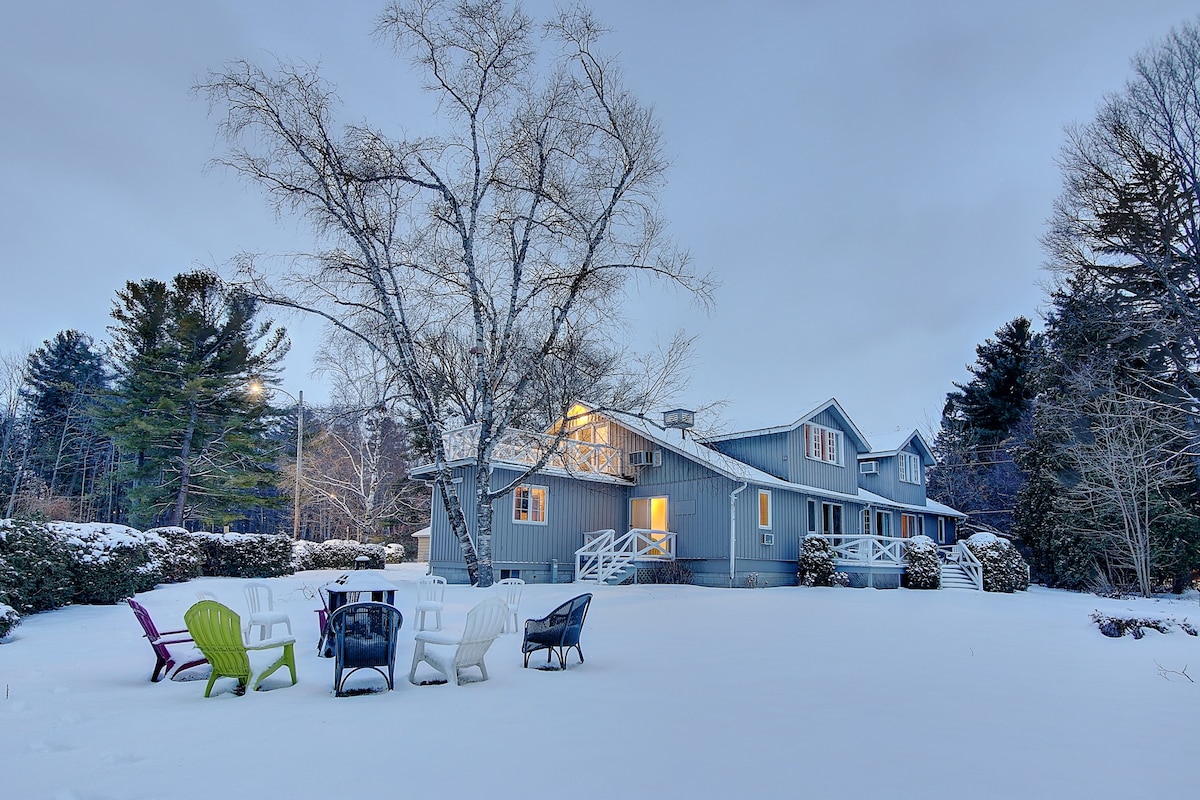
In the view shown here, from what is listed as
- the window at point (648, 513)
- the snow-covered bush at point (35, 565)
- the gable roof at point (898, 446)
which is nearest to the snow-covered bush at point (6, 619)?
the snow-covered bush at point (35, 565)

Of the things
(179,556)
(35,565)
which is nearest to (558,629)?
(35,565)

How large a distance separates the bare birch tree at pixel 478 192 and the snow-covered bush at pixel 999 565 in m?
12.9

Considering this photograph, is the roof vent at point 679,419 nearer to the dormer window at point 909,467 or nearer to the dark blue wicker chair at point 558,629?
the dark blue wicker chair at point 558,629

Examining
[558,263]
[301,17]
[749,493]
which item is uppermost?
[301,17]

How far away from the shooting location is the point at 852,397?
61.8 meters

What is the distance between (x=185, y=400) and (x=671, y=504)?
18964mm

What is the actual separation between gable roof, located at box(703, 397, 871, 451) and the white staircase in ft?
17.1

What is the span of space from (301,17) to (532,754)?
1516 centimetres

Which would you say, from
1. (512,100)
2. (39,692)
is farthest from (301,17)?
(39,692)

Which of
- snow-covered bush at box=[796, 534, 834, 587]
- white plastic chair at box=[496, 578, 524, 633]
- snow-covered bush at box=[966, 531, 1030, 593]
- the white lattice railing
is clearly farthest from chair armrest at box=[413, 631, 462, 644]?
snow-covered bush at box=[966, 531, 1030, 593]

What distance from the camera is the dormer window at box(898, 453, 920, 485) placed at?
89.4 feet

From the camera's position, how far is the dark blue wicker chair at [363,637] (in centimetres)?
584

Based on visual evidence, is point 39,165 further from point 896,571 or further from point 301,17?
point 896,571

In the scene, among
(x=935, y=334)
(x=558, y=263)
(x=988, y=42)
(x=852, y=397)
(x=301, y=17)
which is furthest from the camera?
(x=852, y=397)
